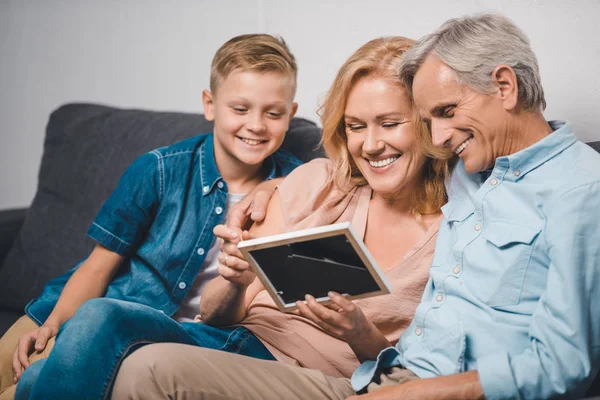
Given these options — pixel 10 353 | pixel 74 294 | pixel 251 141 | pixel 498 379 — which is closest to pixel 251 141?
pixel 251 141

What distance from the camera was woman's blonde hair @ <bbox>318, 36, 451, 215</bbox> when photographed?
1.61m

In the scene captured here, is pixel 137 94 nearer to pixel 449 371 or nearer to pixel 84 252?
pixel 84 252

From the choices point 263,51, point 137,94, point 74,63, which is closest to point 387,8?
point 263,51

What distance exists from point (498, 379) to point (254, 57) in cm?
109

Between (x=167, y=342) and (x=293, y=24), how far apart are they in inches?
50.6

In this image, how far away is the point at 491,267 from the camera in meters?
1.35

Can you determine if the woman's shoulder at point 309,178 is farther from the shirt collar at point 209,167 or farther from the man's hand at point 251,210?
A: the shirt collar at point 209,167

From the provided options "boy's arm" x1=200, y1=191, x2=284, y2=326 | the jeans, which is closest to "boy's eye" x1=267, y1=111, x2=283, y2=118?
"boy's arm" x1=200, y1=191, x2=284, y2=326

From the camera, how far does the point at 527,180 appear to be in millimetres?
1354

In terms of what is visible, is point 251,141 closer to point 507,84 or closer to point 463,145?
point 463,145

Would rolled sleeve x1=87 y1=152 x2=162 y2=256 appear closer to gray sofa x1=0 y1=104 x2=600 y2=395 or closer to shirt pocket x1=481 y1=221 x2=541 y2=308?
gray sofa x1=0 y1=104 x2=600 y2=395

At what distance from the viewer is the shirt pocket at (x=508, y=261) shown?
1297 mm

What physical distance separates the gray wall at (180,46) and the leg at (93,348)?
1059mm

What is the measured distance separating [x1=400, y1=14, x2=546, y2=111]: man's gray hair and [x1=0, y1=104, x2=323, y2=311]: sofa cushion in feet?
3.60
